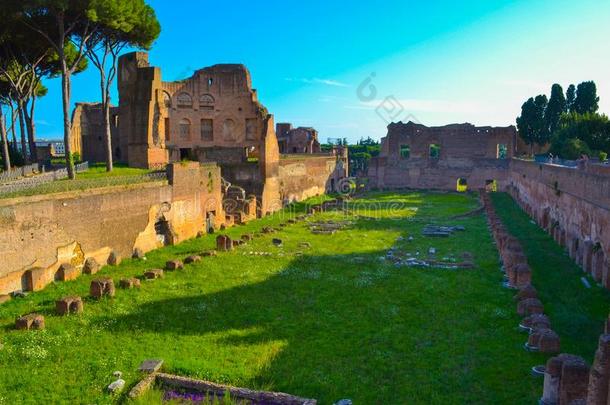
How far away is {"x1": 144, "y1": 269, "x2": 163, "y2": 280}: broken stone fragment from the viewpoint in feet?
42.9

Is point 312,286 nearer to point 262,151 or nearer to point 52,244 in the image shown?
point 52,244

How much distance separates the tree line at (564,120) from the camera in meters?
32.2

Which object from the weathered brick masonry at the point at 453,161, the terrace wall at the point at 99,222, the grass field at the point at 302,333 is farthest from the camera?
the weathered brick masonry at the point at 453,161

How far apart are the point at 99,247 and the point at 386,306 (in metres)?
8.64

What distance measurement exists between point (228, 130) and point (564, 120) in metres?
24.4

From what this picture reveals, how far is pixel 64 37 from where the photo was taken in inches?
737

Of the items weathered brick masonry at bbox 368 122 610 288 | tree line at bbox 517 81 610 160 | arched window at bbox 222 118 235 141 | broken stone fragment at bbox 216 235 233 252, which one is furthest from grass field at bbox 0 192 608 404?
tree line at bbox 517 81 610 160

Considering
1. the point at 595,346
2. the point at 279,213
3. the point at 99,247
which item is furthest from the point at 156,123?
the point at 595,346

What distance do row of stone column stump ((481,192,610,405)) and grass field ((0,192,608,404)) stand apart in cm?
25

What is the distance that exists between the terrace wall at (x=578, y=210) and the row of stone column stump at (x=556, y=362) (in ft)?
6.69

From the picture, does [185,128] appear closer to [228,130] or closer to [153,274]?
[228,130]

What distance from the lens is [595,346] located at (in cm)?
854

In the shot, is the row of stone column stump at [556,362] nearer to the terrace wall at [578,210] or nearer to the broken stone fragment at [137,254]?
the terrace wall at [578,210]

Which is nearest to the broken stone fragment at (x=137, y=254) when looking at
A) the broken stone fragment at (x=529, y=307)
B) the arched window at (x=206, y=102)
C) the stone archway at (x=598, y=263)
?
the broken stone fragment at (x=529, y=307)
